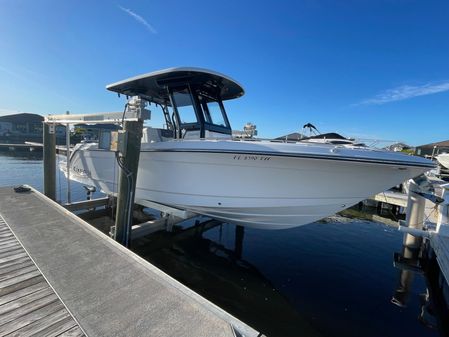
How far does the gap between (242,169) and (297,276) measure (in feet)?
8.28

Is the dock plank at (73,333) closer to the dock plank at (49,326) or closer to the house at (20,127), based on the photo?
the dock plank at (49,326)

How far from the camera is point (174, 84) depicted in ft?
18.4

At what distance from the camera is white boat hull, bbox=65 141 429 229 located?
3975mm

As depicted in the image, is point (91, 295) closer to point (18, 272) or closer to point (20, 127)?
point (18, 272)

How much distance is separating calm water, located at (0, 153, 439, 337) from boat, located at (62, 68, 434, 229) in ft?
3.72

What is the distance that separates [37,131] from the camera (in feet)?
187

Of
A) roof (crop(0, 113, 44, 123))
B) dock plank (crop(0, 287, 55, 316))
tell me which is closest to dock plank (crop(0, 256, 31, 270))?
dock plank (crop(0, 287, 55, 316))

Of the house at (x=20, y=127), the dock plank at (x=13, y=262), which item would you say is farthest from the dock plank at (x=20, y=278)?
the house at (x=20, y=127)

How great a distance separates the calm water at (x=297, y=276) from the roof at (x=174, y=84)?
374 centimetres

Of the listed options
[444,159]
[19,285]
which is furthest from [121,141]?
[444,159]

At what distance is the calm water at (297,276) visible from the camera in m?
3.72

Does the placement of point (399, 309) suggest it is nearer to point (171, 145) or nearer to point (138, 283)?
point (138, 283)

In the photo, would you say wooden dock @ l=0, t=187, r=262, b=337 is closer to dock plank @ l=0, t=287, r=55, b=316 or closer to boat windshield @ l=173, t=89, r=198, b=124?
dock plank @ l=0, t=287, r=55, b=316

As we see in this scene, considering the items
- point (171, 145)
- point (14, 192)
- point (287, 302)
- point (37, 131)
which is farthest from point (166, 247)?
point (37, 131)
